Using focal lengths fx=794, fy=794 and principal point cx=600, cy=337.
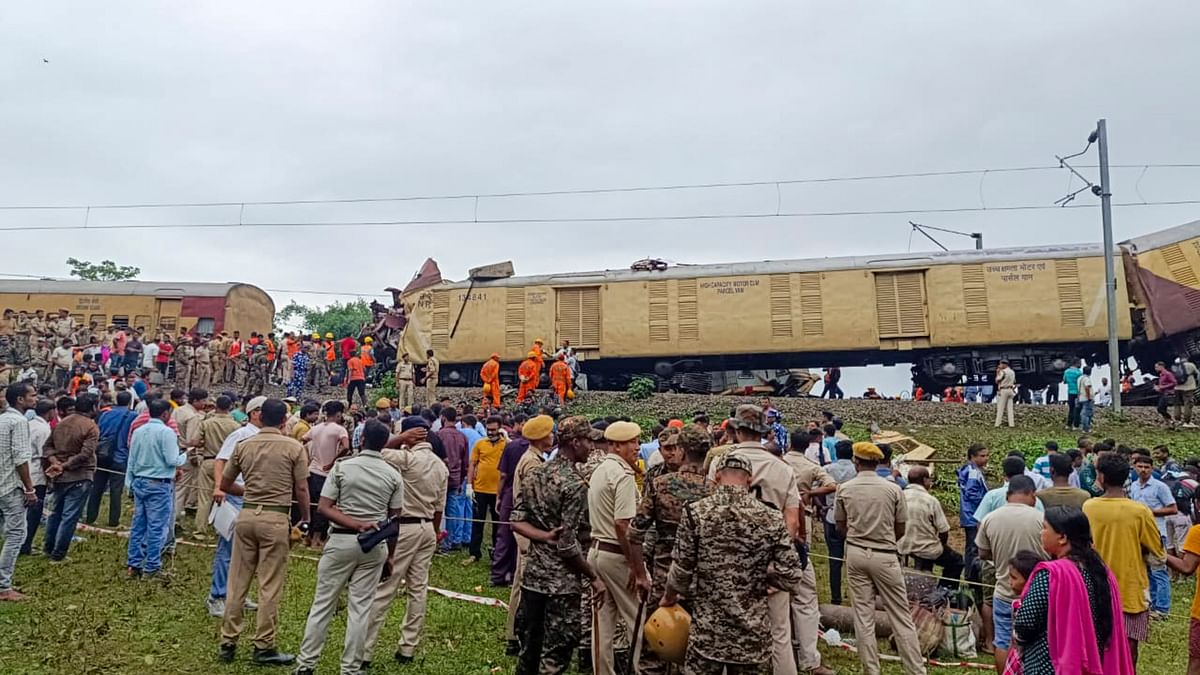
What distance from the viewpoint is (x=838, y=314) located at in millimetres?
18656

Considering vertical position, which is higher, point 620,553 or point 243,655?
point 620,553

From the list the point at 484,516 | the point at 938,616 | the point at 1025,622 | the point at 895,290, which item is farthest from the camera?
the point at 895,290

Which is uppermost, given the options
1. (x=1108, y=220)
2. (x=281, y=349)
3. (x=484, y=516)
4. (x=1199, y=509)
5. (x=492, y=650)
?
(x=1108, y=220)

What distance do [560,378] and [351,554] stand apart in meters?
12.3

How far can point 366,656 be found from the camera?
5.00 meters

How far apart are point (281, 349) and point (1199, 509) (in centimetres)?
2002

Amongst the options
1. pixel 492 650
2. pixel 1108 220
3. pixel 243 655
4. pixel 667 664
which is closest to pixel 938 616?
pixel 667 664

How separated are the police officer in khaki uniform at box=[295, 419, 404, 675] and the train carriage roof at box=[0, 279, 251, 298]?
77.9ft

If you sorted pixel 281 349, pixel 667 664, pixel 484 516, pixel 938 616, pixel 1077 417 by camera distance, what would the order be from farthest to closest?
1. pixel 281 349
2. pixel 1077 417
3. pixel 484 516
4. pixel 938 616
5. pixel 667 664

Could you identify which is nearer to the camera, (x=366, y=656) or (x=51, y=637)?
(x=366, y=656)

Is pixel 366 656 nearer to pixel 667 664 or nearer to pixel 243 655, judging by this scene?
pixel 243 655

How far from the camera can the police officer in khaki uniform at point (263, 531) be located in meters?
5.18

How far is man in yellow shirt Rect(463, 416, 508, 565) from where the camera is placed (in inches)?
328

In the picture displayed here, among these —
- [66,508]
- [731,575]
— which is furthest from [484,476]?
[731,575]
